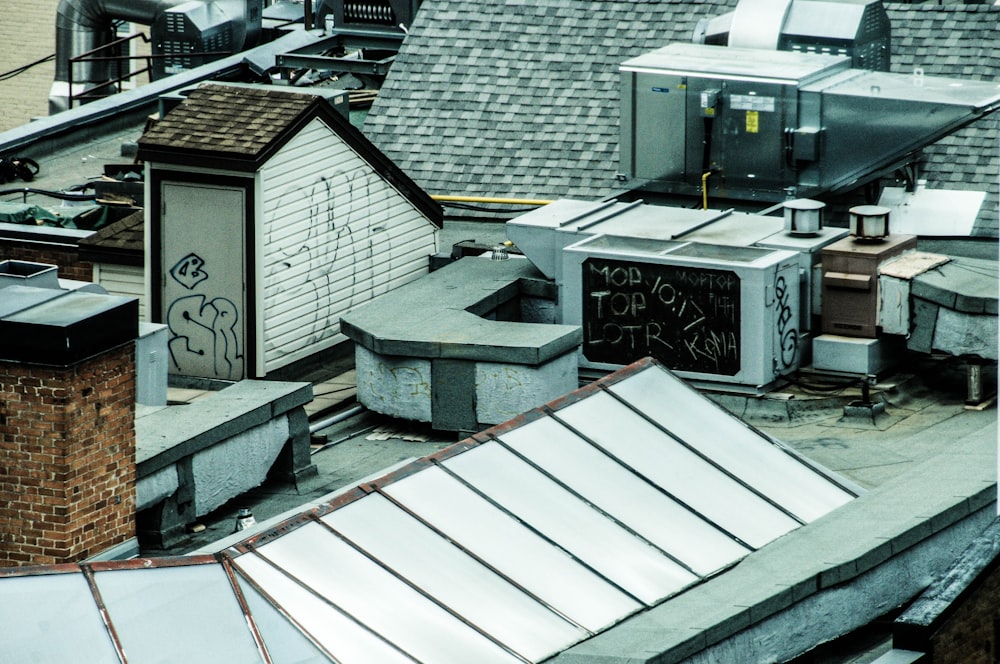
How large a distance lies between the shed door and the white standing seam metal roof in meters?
5.89

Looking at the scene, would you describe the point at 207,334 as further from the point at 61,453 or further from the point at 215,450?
the point at 61,453

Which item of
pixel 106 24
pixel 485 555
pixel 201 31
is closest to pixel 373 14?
pixel 201 31

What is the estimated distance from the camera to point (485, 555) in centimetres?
1678

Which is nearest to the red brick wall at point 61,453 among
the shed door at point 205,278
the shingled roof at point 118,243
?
the shed door at point 205,278

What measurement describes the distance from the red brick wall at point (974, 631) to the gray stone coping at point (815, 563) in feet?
4.02

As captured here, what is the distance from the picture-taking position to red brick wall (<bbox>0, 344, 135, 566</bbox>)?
56.9ft

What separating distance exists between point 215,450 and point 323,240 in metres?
5.53

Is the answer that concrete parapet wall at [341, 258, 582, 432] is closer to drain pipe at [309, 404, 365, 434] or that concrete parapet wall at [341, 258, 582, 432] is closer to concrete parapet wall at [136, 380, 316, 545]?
drain pipe at [309, 404, 365, 434]

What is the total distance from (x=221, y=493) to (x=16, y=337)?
11.3 ft

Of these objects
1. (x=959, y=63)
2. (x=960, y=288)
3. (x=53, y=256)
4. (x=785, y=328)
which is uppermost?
(x=959, y=63)

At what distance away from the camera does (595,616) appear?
648 inches

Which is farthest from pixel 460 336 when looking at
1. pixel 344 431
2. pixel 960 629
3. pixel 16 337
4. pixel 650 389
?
pixel 960 629

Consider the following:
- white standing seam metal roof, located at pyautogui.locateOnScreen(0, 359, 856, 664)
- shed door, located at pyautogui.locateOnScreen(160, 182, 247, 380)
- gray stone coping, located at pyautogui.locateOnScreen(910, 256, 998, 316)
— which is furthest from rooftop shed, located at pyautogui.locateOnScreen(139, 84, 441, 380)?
gray stone coping, located at pyautogui.locateOnScreen(910, 256, 998, 316)

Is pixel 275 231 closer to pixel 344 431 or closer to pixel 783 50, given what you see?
pixel 344 431
